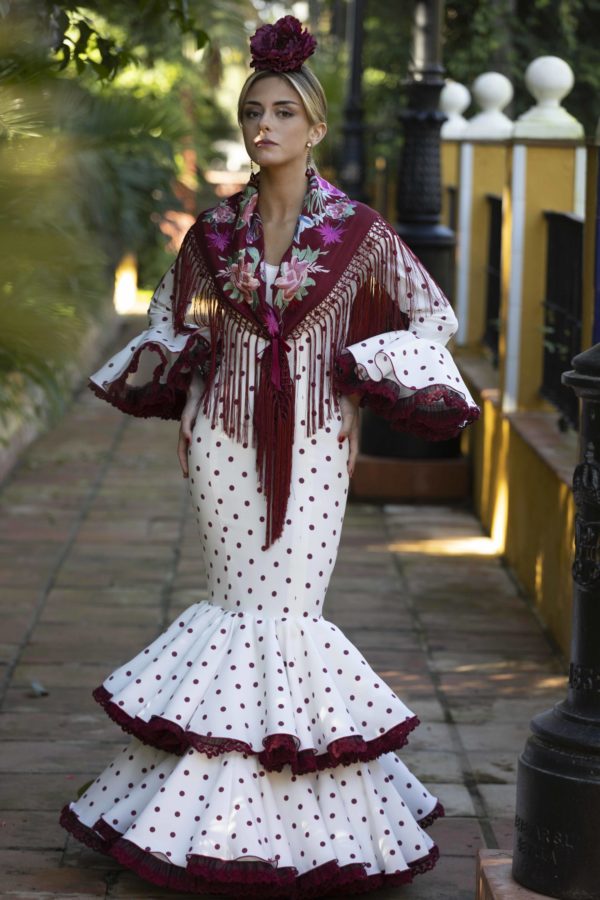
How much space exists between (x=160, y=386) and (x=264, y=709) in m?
0.83

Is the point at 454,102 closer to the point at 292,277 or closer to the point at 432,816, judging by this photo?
the point at 292,277

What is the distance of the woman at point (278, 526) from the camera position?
3537mm

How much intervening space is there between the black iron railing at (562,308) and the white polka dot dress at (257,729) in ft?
10.3

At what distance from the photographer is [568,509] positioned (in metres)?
5.93

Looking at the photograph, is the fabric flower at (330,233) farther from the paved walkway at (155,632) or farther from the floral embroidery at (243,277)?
the paved walkway at (155,632)

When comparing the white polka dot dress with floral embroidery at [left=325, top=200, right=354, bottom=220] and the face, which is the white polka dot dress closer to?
floral embroidery at [left=325, top=200, right=354, bottom=220]

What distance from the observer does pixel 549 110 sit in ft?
26.6

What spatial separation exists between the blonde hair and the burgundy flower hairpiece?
0.04 feet

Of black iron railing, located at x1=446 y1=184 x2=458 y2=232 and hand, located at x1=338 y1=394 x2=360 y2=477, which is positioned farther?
black iron railing, located at x1=446 y1=184 x2=458 y2=232

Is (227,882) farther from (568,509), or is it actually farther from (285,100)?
(568,509)

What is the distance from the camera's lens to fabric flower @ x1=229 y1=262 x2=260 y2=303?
3600 millimetres

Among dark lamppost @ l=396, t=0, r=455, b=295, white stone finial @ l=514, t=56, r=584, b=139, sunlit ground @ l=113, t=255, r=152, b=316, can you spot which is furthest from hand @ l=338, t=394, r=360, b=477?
sunlit ground @ l=113, t=255, r=152, b=316

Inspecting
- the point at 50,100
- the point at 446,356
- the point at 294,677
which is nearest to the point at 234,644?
the point at 294,677

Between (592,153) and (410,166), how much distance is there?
136 inches
